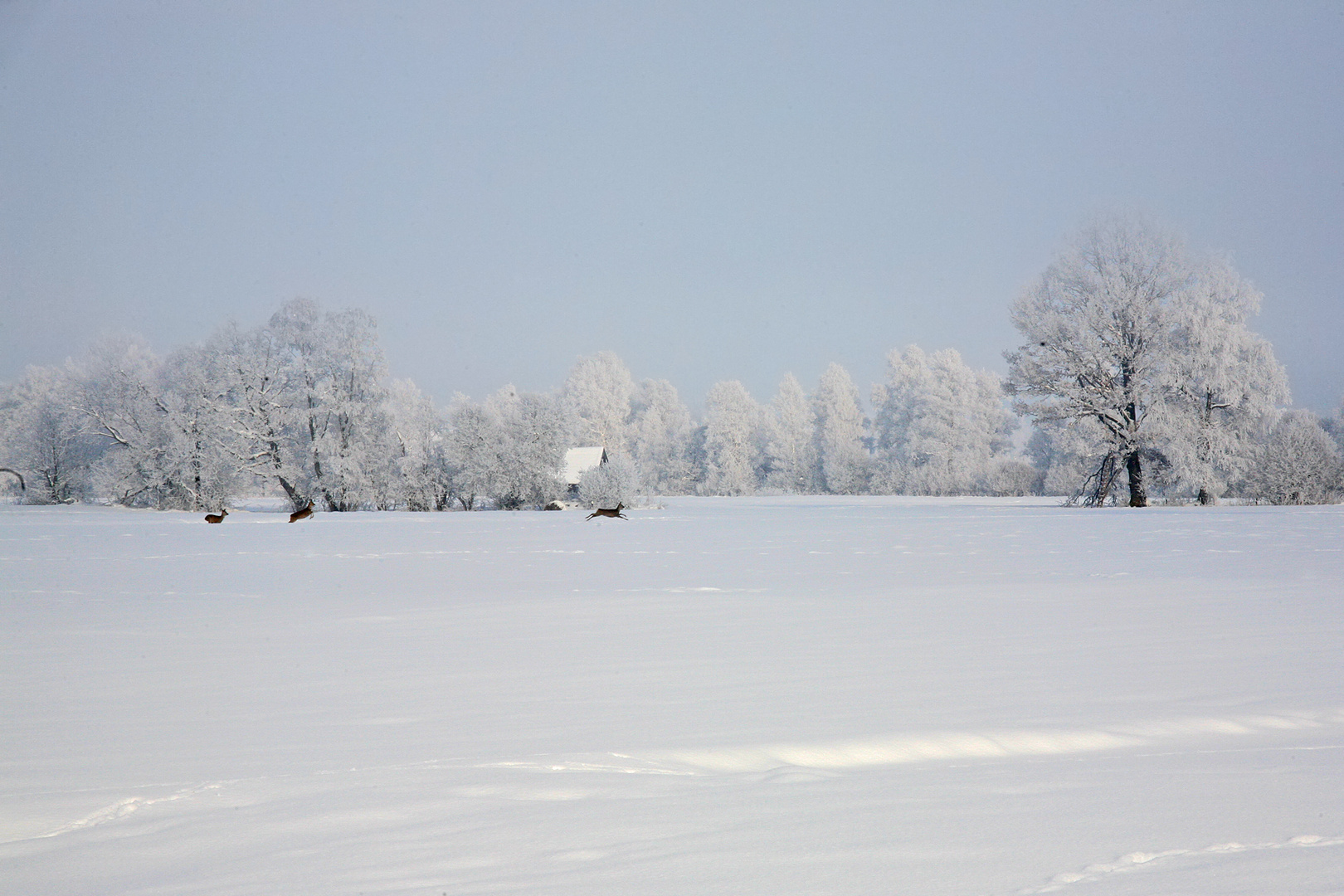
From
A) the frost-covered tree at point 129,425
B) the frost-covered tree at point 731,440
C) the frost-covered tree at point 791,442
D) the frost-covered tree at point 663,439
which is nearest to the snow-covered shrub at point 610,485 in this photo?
the frost-covered tree at point 129,425

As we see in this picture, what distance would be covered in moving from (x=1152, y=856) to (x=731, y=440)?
2488 inches

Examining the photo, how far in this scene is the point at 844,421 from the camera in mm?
63156

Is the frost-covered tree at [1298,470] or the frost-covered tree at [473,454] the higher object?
the frost-covered tree at [473,454]

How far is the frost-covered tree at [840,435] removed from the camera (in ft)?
195

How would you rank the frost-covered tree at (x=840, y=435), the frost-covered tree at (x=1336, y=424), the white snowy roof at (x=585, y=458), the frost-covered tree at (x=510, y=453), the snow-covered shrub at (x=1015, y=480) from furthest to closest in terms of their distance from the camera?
the frost-covered tree at (x=840, y=435)
the white snowy roof at (x=585, y=458)
the frost-covered tree at (x=1336, y=424)
the snow-covered shrub at (x=1015, y=480)
the frost-covered tree at (x=510, y=453)

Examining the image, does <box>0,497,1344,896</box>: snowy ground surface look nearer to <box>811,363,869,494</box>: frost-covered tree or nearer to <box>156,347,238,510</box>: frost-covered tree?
<box>156,347,238,510</box>: frost-covered tree

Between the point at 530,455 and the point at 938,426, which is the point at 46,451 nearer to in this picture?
the point at 530,455

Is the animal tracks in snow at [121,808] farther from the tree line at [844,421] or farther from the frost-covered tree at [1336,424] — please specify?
the frost-covered tree at [1336,424]

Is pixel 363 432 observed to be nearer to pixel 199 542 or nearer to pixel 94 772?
pixel 199 542

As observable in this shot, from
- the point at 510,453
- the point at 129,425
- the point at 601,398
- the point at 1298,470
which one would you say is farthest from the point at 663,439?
the point at 1298,470

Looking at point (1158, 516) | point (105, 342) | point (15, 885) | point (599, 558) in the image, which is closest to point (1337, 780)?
point (15, 885)

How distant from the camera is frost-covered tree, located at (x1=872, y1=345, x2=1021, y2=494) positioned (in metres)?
53.3

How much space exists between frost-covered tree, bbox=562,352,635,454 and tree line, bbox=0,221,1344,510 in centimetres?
999

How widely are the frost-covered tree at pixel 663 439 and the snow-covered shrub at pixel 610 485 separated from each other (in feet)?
82.1
